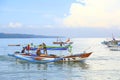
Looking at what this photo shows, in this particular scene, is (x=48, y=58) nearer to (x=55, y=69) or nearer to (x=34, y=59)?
(x=34, y=59)

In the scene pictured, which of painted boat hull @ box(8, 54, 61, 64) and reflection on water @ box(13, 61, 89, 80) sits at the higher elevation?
painted boat hull @ box(8, 54, 61, 64)

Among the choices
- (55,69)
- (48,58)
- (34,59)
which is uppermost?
(48,58)

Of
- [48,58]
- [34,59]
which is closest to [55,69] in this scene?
[48,58]

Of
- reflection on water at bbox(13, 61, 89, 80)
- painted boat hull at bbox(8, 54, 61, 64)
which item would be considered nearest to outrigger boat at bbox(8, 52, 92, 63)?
painted boat hull at bbox(8, 54, 61, 64)

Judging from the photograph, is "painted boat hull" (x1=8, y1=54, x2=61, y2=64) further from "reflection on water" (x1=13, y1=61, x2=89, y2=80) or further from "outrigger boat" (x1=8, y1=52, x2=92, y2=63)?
"reflection on water" (x1=13, y1=61, x2=89, y2=80)

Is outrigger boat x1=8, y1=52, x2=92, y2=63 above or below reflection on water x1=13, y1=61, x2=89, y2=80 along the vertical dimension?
above

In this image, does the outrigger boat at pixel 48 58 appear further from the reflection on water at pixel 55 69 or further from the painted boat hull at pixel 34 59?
the reflection on water at pixel 55 69

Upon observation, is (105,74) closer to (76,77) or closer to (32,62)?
(76,77)

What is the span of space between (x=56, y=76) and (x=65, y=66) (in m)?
7.21

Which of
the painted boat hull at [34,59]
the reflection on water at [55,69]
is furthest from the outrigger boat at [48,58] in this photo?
the reflection on water at [55,69]

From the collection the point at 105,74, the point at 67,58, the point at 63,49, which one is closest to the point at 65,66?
the point at 67,58

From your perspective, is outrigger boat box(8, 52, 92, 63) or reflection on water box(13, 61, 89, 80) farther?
outrigger boat box(8, 52, 92, 63)

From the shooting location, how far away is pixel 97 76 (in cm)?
2383

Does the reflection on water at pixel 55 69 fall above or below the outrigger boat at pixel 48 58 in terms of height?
below
